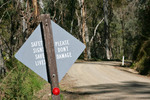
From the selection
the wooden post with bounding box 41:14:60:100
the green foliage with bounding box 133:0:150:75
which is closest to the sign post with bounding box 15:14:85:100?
the wooden post with bounding box 41:14:60:100

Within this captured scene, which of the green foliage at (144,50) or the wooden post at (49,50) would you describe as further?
the green foliage at (144,50)

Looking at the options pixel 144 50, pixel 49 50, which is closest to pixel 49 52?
pixel 49 50

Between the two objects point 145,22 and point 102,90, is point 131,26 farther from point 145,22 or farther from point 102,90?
point 102,90

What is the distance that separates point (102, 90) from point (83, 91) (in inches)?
28.9

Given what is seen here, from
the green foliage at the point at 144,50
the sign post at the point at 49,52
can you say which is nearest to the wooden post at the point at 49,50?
the sign post at the point at 49,52

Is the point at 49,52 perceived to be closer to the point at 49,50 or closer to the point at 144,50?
the point at 49,50

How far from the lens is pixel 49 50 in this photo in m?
4.32

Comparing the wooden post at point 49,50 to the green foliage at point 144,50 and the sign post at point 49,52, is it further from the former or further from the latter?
the green foliage at point 144,50

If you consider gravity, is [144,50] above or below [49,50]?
below

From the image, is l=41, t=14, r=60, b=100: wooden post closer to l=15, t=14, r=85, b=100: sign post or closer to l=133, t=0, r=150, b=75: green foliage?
l=15, t=14, r=85, b=100: sign post

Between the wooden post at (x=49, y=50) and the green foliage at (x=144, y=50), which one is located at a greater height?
the wooden post at (x=49, y=50)

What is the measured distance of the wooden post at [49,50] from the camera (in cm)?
432

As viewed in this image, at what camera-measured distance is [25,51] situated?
14.6 feet

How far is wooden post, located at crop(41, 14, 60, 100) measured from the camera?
4.32 metres
